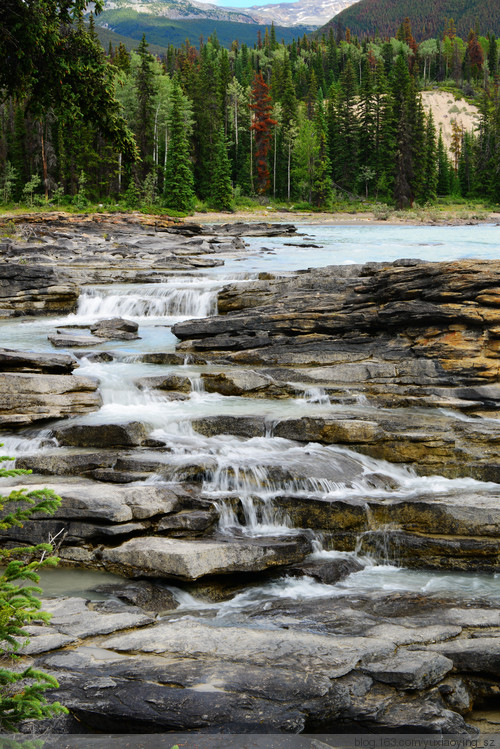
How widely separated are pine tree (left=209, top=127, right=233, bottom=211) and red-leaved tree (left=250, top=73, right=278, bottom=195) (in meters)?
12.7

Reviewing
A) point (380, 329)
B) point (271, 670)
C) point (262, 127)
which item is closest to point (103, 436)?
point (271, 670)

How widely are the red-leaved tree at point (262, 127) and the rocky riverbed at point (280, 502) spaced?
6960 centimetres

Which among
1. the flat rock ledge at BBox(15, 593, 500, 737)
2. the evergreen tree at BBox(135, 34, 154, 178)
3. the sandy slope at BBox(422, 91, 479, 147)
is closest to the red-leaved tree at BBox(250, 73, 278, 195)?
the evergreen tree at BBox(135, 34, 154, 178)

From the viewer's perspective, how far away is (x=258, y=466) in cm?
1004

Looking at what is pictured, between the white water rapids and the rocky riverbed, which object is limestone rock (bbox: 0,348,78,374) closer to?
the rocky riverbed

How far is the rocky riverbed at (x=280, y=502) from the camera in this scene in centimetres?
540

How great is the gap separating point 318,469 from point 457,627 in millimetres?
3853

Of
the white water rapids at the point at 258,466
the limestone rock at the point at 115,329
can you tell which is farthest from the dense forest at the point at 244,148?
the white water rapids at the point at 258,466

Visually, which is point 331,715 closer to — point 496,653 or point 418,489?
point 496,653

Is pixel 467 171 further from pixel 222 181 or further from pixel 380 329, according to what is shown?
pixel 380 329

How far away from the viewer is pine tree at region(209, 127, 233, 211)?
7244 centimetres

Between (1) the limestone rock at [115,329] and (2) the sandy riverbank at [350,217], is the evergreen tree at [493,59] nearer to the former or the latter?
(2) the sandy riverbank at [350,217]

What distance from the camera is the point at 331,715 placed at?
511 cm

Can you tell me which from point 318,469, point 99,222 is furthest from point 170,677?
point 99,222
